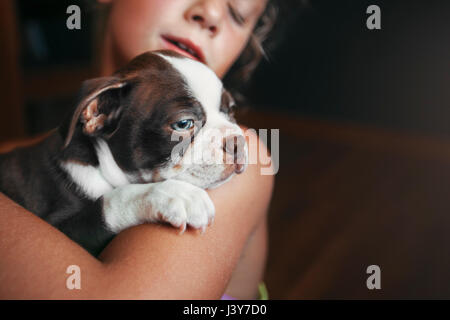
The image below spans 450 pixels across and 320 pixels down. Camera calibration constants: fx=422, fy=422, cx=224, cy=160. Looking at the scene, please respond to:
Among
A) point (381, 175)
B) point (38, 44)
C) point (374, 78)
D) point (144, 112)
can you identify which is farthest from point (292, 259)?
point (38, 44)

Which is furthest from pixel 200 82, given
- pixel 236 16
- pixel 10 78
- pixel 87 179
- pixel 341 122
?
pixel 341 122

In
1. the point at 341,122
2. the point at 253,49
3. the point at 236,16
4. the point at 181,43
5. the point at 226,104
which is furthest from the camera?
the point at 341,122

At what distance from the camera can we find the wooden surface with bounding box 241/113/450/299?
222 centimetres

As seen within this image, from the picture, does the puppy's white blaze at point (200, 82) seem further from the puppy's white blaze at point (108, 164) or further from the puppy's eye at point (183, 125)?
the puppy's white blaze at point (108, 164)

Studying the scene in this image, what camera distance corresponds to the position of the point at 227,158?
0.96m

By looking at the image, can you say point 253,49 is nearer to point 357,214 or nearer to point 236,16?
point 236,16

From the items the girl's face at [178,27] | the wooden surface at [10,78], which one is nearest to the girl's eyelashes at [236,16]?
the girl's face at [178,27]

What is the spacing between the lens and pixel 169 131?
933mm

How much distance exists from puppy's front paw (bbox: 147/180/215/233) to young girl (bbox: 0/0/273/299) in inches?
1.1

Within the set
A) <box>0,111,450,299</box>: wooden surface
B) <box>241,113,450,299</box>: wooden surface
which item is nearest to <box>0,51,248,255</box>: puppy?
<box>0,111,450,299</box>: wooden surface

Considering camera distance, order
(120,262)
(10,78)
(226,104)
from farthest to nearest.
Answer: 1. (10,78)
2. (226,104)
3. (120,262)

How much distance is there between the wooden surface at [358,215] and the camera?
2.22 meters

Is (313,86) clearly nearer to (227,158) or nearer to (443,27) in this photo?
(443,27)

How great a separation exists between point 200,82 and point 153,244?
1.27 ft
